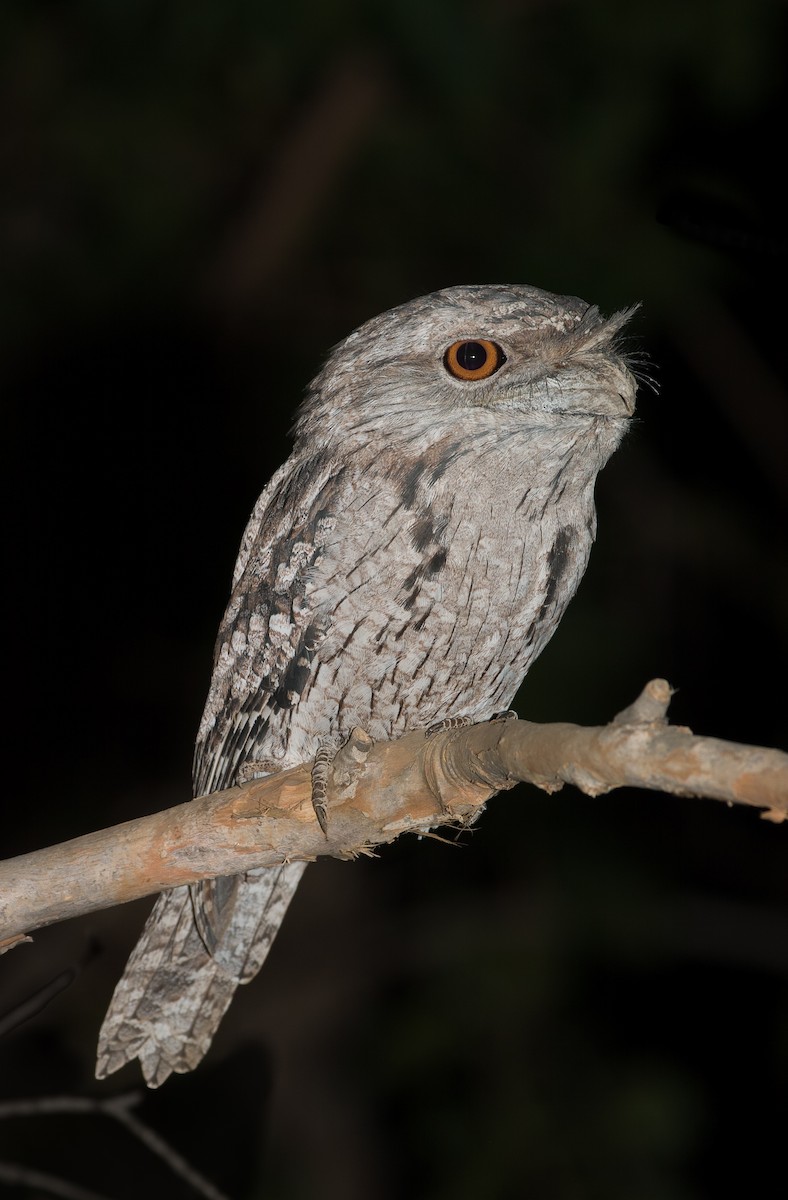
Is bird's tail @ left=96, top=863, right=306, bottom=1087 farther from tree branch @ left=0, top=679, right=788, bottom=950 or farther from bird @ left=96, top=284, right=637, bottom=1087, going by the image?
tree branch @ left=0, top=679, right=788, bottom=950

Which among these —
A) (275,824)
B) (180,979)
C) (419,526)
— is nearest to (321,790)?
(275,824)

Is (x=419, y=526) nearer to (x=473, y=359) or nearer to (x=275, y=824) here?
(x=473, y=359)

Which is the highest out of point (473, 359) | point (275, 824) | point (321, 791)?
point (473, 359)

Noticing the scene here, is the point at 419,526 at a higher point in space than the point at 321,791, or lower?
higher

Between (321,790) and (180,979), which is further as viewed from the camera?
(180,979)

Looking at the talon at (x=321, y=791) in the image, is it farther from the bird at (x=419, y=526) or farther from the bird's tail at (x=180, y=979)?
the bird's tail at (x=180, y=979)

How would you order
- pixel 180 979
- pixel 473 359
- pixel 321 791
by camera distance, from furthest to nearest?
pixel 180 979 → pixel 473 359 → pixel 321 791
